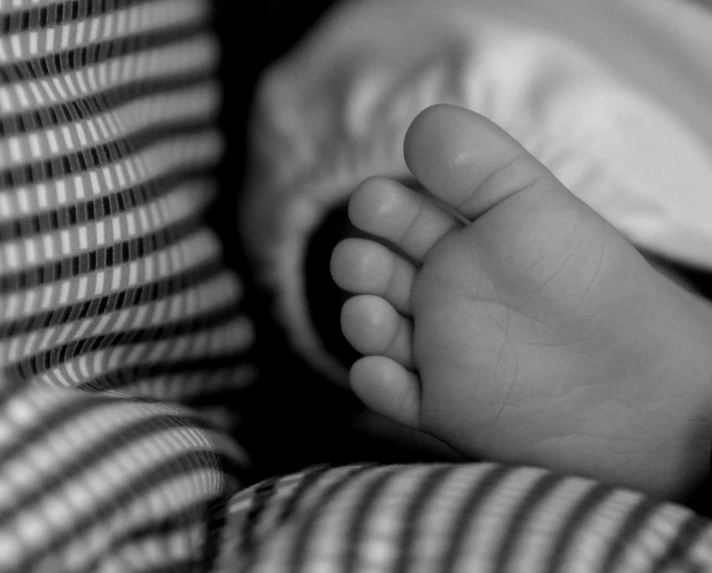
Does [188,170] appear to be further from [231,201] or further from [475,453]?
[475,453]

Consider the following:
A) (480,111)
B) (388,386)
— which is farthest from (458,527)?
(480,111)

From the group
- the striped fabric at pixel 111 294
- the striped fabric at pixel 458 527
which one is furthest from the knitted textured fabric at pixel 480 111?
the striped fabric at pixel 458 527

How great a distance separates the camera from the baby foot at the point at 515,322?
1.42 feet

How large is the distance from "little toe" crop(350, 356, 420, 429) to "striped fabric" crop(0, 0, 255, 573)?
81 mm

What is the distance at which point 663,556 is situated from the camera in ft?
1.15

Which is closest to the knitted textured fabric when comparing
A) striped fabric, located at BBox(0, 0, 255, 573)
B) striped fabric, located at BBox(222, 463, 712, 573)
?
striped fabric, located at BBox(0, 0, 255, 573)

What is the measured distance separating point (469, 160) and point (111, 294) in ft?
0.58

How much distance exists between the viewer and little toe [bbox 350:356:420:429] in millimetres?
456

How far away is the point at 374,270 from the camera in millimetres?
463

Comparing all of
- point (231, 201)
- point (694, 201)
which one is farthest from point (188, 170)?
point (694, 201)

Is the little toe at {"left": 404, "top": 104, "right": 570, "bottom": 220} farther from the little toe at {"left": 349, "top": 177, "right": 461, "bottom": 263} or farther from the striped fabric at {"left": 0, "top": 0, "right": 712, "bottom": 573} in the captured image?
the striped fabric at {"left": 0, "top": 0, "right": 712, "bottom": 573}

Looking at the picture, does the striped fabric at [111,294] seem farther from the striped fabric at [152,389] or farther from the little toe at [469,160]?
the little toe at [469,160]

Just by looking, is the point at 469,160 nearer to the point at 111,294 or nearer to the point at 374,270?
the point at 374,270

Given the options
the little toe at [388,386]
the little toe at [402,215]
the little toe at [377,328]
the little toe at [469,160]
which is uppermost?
the little toe at [469,160]
